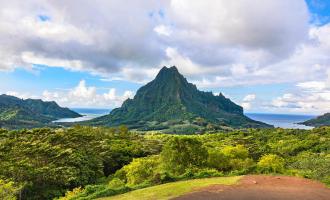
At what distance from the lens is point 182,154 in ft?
179

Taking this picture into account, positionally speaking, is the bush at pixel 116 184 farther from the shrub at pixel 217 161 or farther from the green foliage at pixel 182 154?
the shrub at pixel 217 161

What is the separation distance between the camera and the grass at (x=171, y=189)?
95.2 ft

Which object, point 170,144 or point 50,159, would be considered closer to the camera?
point 170,144

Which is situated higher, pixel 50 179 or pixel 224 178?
pixel 224 178

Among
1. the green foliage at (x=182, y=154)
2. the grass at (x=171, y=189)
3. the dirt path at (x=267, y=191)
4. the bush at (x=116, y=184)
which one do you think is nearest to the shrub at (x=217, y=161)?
the green foliage at (x=182, y=154)

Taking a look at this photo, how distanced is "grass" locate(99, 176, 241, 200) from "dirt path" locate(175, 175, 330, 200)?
1.06 meters

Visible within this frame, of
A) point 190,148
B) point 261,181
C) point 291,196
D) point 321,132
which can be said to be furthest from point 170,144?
point 321,132

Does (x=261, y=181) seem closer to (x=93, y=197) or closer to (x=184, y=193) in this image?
(x=184, y=193)

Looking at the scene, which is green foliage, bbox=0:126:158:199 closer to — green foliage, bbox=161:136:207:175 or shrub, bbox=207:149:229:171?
green foliage, bbox=161:136:207:175

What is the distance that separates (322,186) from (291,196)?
5877 mm

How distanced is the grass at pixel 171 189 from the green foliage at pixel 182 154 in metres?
19.4

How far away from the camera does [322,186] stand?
105ft

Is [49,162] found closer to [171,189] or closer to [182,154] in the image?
[182,154]

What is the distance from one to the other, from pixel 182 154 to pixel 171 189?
938 inches
